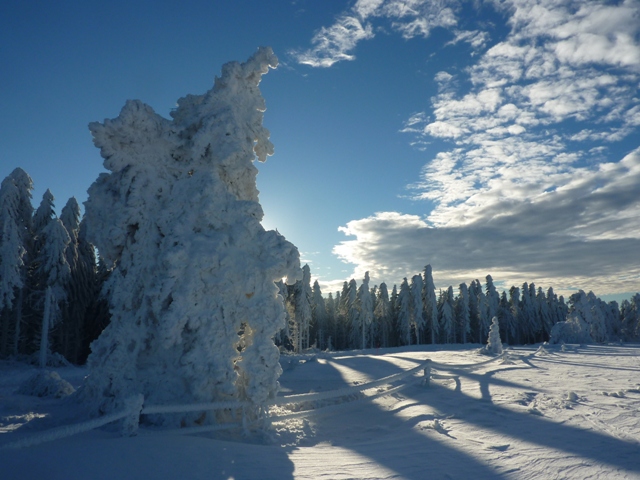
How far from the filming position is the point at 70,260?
32969mm

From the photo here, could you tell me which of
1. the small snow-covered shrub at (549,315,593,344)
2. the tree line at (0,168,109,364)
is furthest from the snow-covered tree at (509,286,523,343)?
the tree line at (0,168,109,364)

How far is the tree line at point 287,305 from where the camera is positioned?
2886 cm

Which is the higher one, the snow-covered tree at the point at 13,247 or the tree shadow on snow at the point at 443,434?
the snow-covered tree at the point at 13,247

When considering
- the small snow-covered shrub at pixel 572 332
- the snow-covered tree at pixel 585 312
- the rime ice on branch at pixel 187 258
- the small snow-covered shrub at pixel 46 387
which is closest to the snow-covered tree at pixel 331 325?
the snow-covered tree at pixel 585 312

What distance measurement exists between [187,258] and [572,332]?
4066 centimetres

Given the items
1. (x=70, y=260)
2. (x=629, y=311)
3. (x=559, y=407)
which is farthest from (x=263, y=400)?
(x=629, y=311)

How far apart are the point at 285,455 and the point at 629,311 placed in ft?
263

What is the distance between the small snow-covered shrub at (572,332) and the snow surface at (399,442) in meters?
29.7

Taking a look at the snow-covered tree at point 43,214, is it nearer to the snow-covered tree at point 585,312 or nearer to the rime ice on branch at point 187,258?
the rime ice on branch at point 187,258

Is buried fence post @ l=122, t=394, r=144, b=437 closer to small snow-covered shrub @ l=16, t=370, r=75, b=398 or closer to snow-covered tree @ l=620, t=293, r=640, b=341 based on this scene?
small snow-covered shrub @ l=16, t=370, r=75, b=398

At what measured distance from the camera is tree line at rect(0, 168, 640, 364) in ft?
94.7

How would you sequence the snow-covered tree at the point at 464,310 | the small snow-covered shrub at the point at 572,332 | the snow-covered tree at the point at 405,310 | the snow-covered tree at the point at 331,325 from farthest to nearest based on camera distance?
1. the snow-covered tree at the point at 331,325
2. the snow-covered tree at the point at 464,310
3. the snow-covered tree at the point at 405,310
4. the small snow-covered shrub at the point at 572,332

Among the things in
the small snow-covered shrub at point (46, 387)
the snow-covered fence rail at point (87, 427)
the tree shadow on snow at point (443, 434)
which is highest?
the snow-covered fence rail at point (87, 427)

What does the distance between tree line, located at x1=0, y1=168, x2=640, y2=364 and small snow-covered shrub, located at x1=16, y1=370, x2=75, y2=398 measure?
4583 mm
